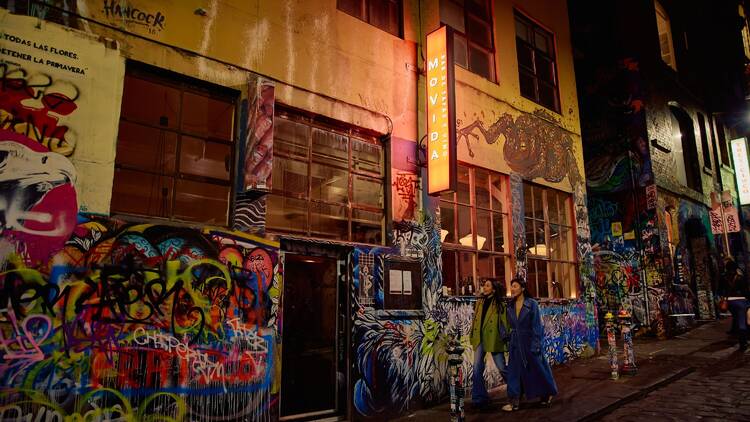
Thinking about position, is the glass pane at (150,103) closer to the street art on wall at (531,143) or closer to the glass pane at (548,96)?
the street art on wall at (531,143)

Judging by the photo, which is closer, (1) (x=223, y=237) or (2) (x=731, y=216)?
(1) (x=223, y=237)

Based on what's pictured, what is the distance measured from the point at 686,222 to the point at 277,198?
15.3 meters

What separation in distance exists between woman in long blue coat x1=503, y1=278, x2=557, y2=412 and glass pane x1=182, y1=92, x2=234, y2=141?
4610 mm

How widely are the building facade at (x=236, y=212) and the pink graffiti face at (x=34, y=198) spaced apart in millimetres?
18

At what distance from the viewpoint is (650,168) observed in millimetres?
13711

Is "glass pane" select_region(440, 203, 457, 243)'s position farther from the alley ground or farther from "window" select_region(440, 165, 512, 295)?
the alley ground

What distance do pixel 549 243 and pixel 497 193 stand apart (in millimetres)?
1979

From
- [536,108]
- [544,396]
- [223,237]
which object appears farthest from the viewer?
[536,108]

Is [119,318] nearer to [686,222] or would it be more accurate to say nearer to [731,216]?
[686,222]

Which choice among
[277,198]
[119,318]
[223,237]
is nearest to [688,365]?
[277,198]

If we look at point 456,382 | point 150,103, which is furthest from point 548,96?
point 150,103

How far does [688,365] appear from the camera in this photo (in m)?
9.01

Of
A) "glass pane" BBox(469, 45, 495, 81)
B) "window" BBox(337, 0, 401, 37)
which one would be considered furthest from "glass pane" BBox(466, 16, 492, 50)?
"window" BBox(337, 0, 401, 37)

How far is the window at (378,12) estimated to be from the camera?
763 centimetres
